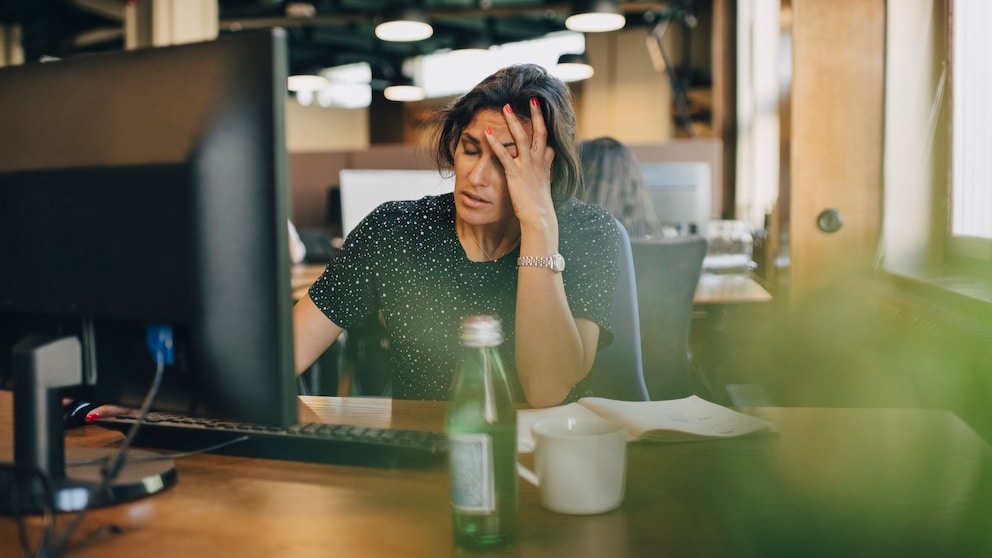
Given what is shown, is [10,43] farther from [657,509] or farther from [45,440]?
[657,509]

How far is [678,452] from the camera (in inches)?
38.5

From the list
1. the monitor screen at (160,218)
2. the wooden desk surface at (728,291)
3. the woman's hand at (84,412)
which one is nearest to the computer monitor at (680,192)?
the wooden desk surface at (728,291)

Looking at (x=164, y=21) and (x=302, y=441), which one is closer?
(x=302, y=441)

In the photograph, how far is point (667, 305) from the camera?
2.34 m

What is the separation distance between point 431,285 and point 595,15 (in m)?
4.16

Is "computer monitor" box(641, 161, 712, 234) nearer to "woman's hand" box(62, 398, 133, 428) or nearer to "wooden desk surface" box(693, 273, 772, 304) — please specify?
"wooden desk surface" box(693, 273, 772, 304)

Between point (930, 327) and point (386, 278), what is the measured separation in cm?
105

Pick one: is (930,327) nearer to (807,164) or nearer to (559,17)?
(807,164)

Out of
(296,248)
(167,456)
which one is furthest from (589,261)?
(296,248)

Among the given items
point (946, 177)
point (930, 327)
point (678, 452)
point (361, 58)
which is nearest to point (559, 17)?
point (361, 58)

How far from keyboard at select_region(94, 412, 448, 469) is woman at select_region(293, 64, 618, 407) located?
36 centimetres

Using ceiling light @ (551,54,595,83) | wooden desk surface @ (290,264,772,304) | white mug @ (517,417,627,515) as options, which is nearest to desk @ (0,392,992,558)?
white mug @ (517,417,627,515)

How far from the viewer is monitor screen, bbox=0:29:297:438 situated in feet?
2.37

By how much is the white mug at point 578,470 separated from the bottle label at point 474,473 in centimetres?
8
